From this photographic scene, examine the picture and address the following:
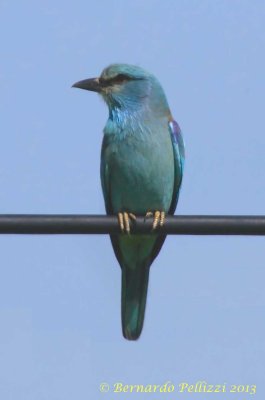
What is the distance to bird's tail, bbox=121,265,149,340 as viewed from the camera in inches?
306

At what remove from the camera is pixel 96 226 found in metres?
5.03

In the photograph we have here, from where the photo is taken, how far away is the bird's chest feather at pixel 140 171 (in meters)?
7.31

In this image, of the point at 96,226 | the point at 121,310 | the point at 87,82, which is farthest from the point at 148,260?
the point at 96,226

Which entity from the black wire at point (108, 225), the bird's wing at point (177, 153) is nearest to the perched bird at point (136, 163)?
the bird's wing at point (177, 153)

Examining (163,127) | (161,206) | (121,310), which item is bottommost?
(121,310)

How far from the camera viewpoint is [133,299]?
7840 millimetres

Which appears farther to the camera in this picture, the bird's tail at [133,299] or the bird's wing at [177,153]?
the bird's tail at [133,299]

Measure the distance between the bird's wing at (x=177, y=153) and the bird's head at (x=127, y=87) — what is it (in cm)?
25

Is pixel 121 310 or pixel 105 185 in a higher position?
pixel 105 185

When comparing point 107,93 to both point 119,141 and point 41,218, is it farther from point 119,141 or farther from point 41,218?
point 41,218

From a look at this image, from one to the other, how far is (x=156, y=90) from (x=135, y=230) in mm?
2145

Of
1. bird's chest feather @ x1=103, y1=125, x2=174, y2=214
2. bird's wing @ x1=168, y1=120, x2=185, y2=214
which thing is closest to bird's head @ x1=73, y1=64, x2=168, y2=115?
bird's wing @ x1=168, y1=120, x2=185, y2=214

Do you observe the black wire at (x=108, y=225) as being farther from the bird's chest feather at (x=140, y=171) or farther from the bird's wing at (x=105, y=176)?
the bird's wing at (x=105, y=176)

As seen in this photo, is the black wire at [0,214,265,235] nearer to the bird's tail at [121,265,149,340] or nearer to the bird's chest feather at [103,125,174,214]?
the bird's chest feather at [103,125,174,214]
